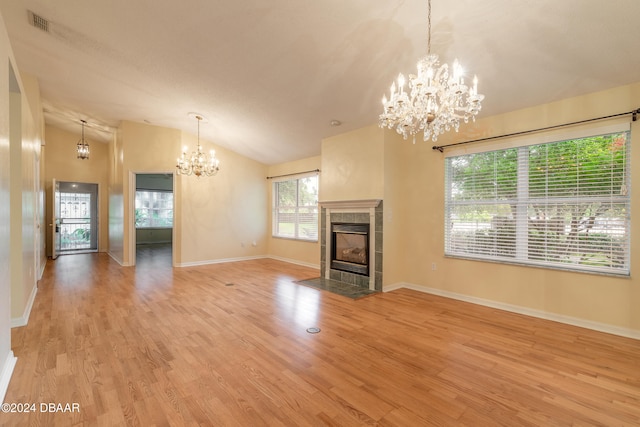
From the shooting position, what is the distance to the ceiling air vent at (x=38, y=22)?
320 centimetres

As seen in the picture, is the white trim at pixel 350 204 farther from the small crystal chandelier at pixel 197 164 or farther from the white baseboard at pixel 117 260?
the white baseboard at pixel 117 260

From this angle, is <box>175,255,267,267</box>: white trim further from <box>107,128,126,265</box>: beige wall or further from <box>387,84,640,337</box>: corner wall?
<box>387,84,640,337</box>: corner wall

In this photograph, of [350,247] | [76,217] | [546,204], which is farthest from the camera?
[76,217]

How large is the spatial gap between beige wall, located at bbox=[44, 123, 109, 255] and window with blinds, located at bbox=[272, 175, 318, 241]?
570 centimetres

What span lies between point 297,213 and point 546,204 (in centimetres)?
495

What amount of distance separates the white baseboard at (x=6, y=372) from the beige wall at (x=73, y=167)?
757 centimetres

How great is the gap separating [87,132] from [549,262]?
10991 millimetres

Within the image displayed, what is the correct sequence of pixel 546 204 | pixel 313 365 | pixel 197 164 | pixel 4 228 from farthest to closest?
1. pixel 197 164
2. pixel 546 204
3. pixel 313 365
4. pixel 4 228

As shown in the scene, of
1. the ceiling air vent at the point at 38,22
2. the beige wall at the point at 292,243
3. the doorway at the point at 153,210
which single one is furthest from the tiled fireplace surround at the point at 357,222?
the doorway at the point at 153,210

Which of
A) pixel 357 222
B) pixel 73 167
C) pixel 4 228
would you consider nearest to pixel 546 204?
pixel 357 222

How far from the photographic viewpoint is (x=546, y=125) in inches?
137

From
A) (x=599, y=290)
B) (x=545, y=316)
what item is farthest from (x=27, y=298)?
(x=599, y=290)

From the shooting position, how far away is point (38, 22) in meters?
3.29

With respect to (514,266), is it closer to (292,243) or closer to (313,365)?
(313,365)
